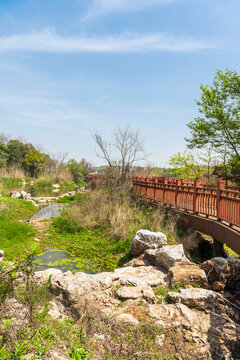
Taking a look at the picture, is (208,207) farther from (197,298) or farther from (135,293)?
(135,293)

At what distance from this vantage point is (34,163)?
3616 centimetres

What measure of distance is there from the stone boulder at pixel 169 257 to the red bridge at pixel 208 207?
1281mm

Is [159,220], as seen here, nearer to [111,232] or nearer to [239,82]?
[111,232]

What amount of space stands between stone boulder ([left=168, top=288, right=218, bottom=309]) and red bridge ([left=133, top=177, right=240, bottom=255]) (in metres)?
1.86

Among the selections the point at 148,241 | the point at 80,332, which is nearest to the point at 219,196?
the point at 148,241

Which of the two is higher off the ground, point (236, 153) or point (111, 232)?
point (236, 153)

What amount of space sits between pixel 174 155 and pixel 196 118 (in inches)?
290

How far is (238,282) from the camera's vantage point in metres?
5.77

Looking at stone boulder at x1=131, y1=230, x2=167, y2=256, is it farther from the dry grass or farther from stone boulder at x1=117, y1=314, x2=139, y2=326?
stone boulder at x1=117, y1=314, x2=139, y2=326

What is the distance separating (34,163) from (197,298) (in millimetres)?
34237

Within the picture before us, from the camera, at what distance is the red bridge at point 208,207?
6.71m

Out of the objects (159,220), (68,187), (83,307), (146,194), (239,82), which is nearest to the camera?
(83,307)

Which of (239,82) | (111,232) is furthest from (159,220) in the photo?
(239,82)

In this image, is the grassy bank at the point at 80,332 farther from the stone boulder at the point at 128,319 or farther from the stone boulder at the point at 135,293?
the stone boulder at the point at 135,293
